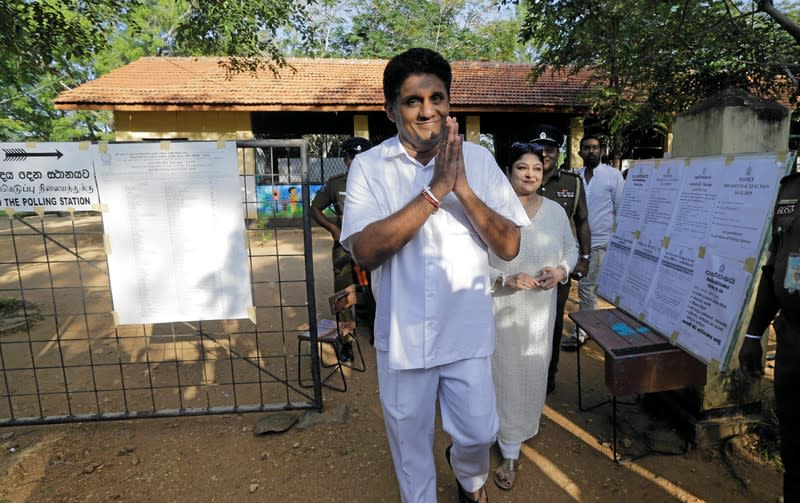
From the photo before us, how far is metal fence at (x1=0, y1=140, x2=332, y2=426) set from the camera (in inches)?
125

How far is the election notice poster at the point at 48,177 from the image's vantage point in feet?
9.18

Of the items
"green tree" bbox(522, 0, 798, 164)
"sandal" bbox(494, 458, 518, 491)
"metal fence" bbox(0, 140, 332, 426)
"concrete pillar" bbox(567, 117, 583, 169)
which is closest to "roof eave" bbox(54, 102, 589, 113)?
"concrete pillar" bbox(567, 117, 583, 169)

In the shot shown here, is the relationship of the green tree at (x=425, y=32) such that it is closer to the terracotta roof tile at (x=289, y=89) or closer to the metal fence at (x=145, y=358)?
the terracotta roof tile at (x=289, y=89)

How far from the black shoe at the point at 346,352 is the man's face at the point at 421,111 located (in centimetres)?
283

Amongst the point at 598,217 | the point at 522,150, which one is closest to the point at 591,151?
the point at 598,217

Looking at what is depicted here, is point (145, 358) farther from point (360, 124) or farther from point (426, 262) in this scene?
point (360, 124)

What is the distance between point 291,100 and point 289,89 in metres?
0.80

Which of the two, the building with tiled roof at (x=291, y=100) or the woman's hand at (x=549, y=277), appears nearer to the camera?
the woman's hand at (x=549, y=277)

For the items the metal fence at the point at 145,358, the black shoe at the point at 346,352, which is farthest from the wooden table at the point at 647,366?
the black shoe at the point at 346,352

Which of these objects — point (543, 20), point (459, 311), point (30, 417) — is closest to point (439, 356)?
point (459, 311)

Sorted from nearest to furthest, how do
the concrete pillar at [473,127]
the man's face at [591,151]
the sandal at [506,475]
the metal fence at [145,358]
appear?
the sandal at [506,475]
the metal fence at [145,358]
the man's face at [591,151]
the concrete pillar at [473,127]

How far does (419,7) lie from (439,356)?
74.5 ft

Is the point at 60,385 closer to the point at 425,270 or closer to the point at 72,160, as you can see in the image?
the point at 72,160

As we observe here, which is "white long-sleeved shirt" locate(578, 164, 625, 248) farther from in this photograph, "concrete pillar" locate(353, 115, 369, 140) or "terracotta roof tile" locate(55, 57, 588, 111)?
"concrete pillar" locate(353, 115, 369, 140)
